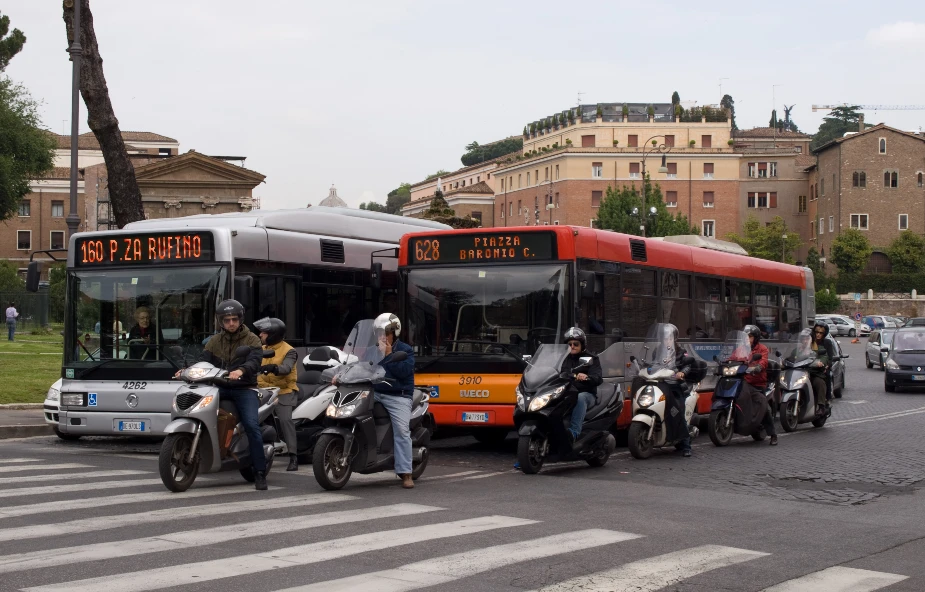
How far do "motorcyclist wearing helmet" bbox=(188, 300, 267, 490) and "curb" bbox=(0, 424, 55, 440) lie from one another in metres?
7.18

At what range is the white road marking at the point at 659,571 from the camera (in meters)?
7.17

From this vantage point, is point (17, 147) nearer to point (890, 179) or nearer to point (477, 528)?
point (477, 528)

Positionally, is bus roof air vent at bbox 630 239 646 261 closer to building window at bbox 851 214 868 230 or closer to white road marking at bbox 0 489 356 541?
white road marking at bbox 0 489 356 541

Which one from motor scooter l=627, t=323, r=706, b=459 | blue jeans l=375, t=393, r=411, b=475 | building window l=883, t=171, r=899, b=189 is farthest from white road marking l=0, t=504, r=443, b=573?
building window l=883, t=171, r=899, b=189

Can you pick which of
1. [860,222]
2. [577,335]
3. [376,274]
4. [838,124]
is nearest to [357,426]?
[577,335]

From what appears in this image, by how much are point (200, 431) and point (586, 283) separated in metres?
5.63

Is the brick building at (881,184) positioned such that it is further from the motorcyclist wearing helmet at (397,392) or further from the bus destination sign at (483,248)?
the motorcyclist wearing helmet at (397,392)

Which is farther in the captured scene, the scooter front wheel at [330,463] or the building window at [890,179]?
the building window at [890,179]

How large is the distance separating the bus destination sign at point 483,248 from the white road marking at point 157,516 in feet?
16.6

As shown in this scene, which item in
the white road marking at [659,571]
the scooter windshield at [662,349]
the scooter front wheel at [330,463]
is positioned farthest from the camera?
the scooter windshield at [662,349]

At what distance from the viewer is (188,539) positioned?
8500 mm

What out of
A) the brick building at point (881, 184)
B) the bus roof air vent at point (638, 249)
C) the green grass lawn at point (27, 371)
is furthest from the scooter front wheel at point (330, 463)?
the brick building at point (881, 184)

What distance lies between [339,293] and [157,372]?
10.9 feet

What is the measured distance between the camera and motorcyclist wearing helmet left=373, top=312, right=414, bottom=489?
11.7 meters
